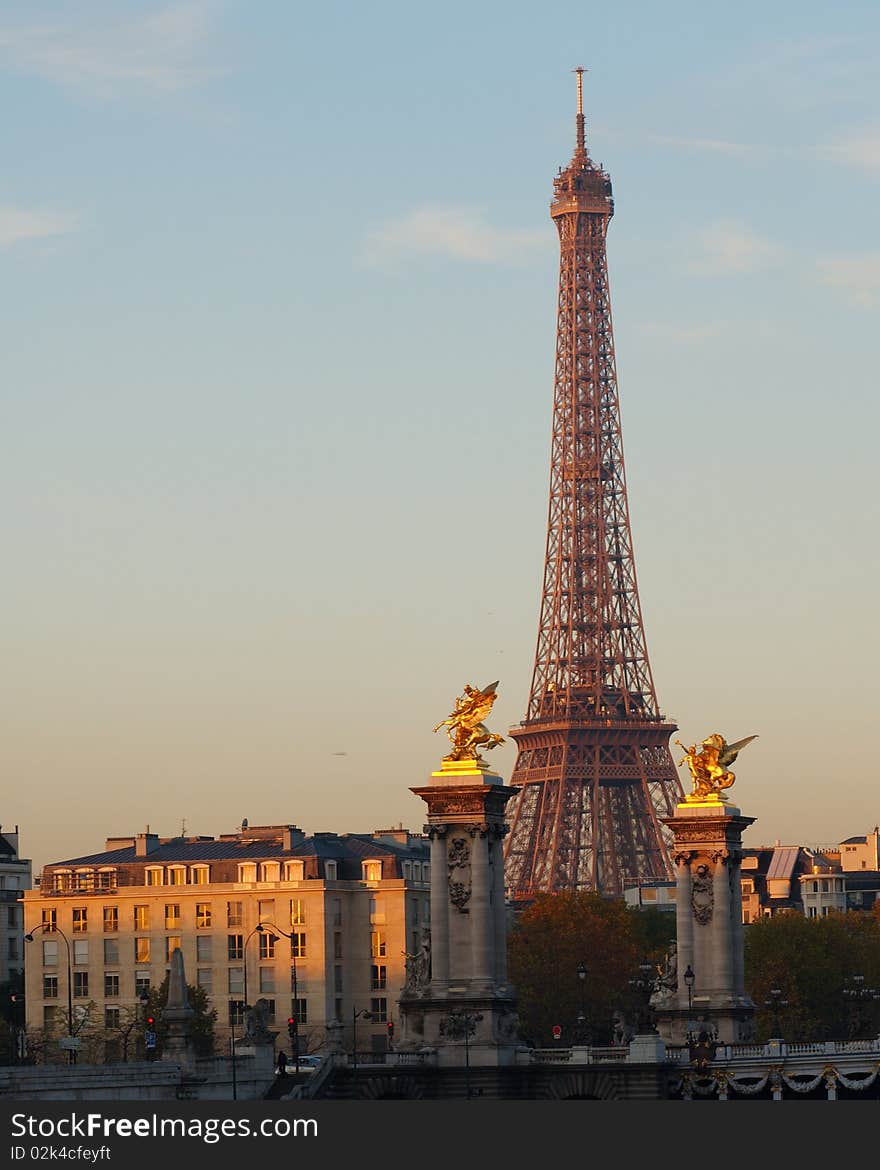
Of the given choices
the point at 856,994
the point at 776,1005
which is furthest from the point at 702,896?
the point at 856,994

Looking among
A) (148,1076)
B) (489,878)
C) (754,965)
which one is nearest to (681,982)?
(489,878)

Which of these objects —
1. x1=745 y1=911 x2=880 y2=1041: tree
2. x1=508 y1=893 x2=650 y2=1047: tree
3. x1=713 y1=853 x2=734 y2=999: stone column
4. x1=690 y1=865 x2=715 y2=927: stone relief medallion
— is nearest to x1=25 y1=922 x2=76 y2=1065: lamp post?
x1=508 y1=893 x2=650 y2=1047: tree

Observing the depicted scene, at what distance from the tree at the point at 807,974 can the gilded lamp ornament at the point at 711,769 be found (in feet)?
115

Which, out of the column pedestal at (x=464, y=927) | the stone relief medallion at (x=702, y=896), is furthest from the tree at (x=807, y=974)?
the column pedestal at (x=464, y=927)

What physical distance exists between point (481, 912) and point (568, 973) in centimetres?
5743

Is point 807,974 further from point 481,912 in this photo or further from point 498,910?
point 481,912

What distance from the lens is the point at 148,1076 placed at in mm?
127688

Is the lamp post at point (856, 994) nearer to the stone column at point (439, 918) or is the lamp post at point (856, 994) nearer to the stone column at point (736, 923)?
the stone column at point (736, 923)

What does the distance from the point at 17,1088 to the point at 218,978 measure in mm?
75490

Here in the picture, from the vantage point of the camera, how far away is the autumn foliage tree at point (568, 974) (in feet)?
624

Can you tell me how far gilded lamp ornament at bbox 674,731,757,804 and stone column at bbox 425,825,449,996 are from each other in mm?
19984

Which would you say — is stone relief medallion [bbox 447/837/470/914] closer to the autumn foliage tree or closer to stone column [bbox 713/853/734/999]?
stone column [bbox 713/853/734/999]

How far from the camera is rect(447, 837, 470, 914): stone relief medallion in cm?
13538

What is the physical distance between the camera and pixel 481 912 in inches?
5320
